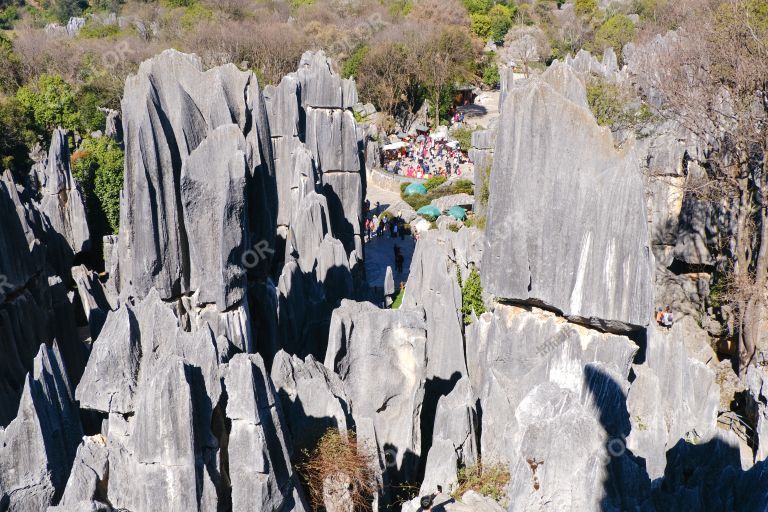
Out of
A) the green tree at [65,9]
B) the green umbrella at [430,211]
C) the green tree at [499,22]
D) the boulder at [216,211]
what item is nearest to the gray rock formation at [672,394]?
the boulder at [216,211]

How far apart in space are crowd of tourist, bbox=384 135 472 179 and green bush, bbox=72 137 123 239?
16324 millimetres

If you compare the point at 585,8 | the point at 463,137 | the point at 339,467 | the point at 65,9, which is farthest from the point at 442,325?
the point at 65,9

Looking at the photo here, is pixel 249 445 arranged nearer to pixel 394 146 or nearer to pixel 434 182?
pixel 434 182

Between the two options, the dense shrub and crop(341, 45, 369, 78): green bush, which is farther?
crop(341, 45, 369, 78): green bush

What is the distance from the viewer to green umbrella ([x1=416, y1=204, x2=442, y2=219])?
29.4 metres

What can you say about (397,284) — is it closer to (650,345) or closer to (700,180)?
(700,180)

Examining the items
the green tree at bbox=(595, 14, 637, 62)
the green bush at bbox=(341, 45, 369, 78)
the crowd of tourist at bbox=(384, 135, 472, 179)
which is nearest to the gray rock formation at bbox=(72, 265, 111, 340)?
the crowd of tourist at bbox=(384, 135, 472, 179)

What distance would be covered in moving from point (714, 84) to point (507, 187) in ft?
32.2

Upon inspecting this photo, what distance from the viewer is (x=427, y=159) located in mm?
40219

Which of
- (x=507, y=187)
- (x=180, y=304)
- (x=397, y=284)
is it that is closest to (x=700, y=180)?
(x=507, y=187)

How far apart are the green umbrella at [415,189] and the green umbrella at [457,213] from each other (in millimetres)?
4266

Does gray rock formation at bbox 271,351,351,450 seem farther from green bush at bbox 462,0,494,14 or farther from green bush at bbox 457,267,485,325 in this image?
green bush at bbox 462,0,494,14

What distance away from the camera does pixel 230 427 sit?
7.83 m

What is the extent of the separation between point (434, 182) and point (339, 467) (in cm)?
2676
